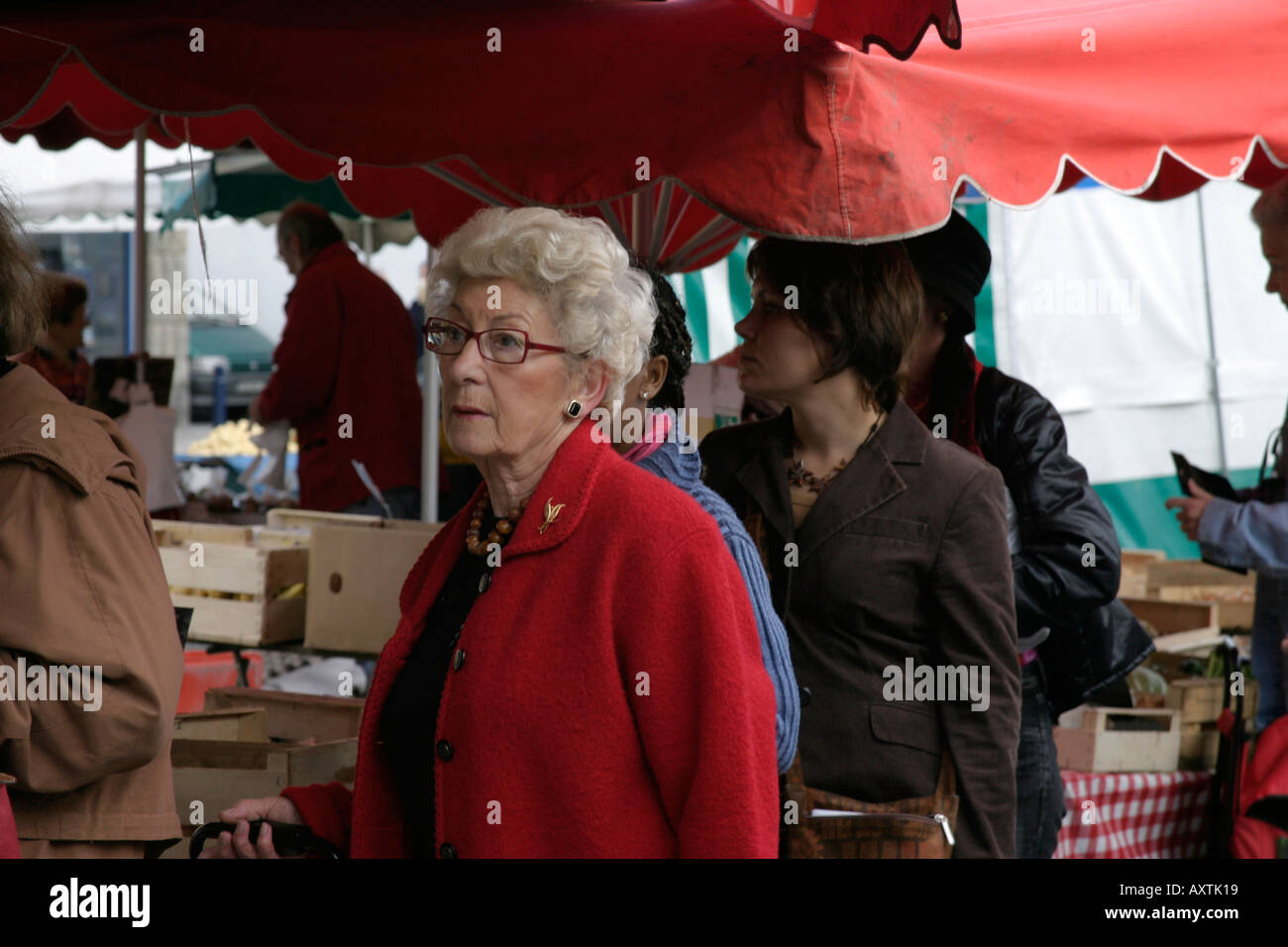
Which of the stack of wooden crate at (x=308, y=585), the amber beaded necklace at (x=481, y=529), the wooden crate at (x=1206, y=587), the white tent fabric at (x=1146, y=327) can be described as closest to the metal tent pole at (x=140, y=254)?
the stack of wooden crate at (x=308, y=585)

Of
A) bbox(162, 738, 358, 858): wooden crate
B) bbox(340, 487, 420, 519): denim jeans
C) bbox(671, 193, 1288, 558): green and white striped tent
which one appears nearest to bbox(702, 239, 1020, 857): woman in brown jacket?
bbox(162, 738, 358, 858): wooden crate

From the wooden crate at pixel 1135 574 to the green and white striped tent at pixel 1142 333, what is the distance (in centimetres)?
251

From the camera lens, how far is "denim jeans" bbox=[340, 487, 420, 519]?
5805mm

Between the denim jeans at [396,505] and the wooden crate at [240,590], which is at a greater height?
the denim jeans at [396,505]

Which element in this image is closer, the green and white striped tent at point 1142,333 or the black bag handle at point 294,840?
the black bag handle at point 294,840

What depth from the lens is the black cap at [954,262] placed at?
3.03 meters

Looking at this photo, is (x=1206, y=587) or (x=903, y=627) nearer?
(x=903, y=627)

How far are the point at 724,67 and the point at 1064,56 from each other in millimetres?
915

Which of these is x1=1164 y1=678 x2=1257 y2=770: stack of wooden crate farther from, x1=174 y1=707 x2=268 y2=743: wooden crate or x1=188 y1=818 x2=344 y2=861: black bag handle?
x1=188 y1=818 x2=344 y2=861: black bag handle

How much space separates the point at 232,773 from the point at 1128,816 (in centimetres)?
287

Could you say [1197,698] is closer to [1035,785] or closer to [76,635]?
[1035,785]

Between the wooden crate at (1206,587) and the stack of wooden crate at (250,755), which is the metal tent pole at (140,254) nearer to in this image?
the stack of wooden crate at (250,755)

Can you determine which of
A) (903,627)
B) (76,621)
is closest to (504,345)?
(76,621)

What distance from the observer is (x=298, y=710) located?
3480mm
